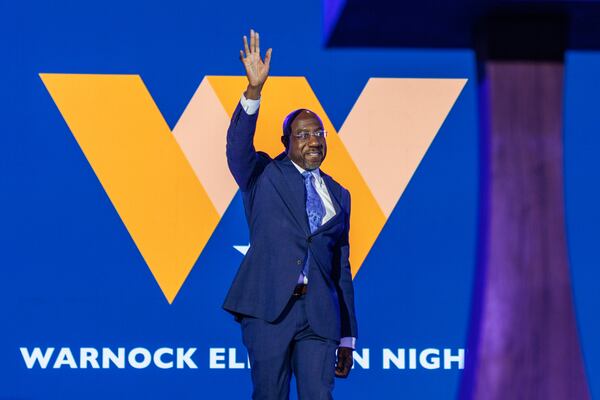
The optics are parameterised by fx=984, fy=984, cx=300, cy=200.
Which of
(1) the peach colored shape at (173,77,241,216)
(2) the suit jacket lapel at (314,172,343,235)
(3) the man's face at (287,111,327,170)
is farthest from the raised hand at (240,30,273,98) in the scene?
(1) the peach colored shape at (173,77,241,216)

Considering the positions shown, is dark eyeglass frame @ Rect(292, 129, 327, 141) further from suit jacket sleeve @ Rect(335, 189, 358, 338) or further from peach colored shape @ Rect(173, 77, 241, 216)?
peach colored shape @ Rect(173, 77, 241, 216)

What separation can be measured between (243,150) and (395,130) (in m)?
1.04

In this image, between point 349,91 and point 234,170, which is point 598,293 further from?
point 234,170

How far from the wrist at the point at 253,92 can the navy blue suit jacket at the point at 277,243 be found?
0.22ft

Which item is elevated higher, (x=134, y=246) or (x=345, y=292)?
(x=134, y=246)

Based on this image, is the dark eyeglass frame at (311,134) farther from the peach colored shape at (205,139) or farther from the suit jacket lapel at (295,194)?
the peach colored shape at (205,139)

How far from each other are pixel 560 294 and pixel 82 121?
258 cm

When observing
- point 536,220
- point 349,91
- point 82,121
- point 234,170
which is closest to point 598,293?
point 349,91

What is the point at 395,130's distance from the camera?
393 cm

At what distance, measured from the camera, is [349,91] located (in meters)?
3.91

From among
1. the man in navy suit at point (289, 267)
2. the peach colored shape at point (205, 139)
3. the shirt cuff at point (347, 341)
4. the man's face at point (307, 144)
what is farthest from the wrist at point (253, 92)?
the peach colored shape at point (205, 139)

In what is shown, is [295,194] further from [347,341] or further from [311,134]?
[347,341]

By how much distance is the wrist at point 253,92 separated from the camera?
286cm

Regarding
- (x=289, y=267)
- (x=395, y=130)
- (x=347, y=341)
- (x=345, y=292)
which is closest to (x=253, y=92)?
(x=289, y=267)
